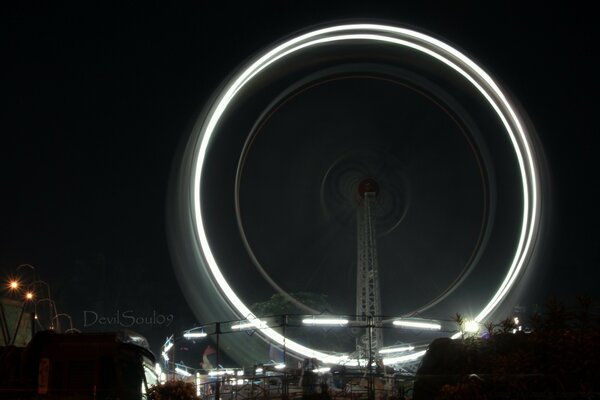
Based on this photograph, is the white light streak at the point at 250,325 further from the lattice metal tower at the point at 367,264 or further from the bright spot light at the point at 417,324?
the bright spot light at the point at 417,324

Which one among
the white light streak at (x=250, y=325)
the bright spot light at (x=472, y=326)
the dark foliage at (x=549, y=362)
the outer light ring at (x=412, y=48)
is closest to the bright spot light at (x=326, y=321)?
the outer light ring at (x=412, y=48)

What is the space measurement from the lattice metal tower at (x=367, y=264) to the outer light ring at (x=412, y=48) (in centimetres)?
203

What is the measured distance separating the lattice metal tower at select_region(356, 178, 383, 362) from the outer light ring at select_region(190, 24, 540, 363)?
2.03 metres

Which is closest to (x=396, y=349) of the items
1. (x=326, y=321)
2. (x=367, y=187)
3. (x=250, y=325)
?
(x=326, y=321)

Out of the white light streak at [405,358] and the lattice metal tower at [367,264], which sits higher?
the lattice metal tower at [367,264]

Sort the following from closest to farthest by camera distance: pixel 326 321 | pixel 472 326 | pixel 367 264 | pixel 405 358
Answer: pixel 326 321 → pixel 472 326 → pixel 367 264 → pixel 405 358

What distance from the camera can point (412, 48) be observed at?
21859 millimetres

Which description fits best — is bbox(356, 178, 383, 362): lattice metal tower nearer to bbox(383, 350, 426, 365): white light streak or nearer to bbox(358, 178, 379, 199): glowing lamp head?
bbox(358, 178, 379, 199): glowing lamp head

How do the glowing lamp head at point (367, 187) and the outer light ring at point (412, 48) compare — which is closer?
the outer light ring at point (412, 48)

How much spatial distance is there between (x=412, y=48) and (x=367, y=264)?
23.4 ft

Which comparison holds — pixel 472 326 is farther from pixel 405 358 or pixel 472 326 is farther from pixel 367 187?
pixel 367 187

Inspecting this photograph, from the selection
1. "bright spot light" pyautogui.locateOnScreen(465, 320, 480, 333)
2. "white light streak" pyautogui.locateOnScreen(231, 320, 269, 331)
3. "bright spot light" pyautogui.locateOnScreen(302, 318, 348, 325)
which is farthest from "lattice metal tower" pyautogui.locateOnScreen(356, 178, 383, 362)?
"white light streak" pyautogui.locateOnScreen(231, 320, 269, 331)

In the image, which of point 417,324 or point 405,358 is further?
point 405,358

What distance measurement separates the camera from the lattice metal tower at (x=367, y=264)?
67.4ft
